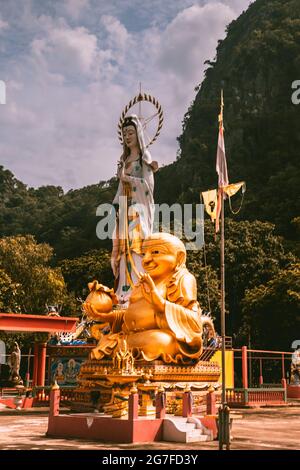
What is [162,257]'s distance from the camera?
12664 mm

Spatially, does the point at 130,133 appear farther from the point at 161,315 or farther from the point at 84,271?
the point at 84,271

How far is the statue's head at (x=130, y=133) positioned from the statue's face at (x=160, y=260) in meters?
5.68

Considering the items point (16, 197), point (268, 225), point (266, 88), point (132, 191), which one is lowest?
point (132, 191)

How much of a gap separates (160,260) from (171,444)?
4.73 m

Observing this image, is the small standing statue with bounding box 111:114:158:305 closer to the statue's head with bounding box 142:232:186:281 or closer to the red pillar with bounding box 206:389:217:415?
the statue's head with bounding box 142:232:186:281

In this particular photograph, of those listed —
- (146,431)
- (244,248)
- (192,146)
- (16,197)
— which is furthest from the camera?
(16,197)

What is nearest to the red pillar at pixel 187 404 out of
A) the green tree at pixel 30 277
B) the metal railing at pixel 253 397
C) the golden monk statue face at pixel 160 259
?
the golden monk statue face at pixel 160 259

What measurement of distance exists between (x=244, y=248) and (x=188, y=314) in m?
21.2

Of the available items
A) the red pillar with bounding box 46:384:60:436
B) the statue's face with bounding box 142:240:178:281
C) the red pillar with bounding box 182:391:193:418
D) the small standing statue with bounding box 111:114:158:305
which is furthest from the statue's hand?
the small standing statue with bounding box 111:114:158:305

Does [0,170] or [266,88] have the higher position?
[266,88]

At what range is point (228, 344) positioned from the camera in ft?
72.8
